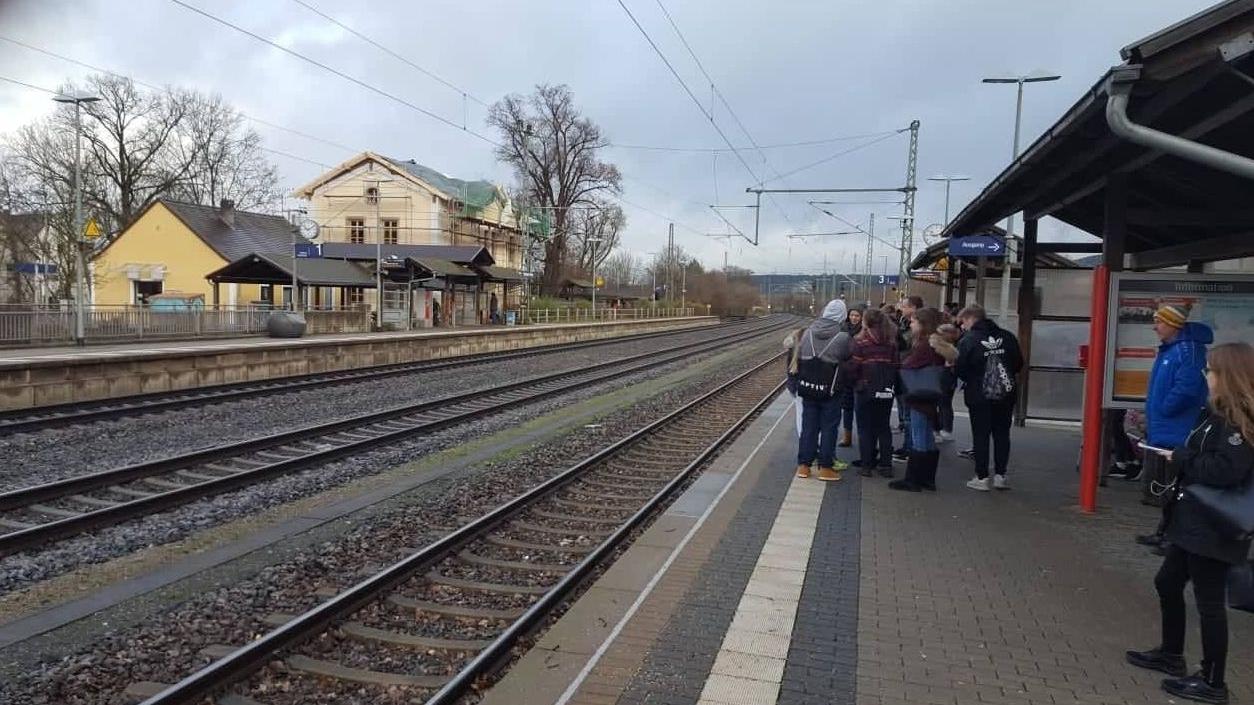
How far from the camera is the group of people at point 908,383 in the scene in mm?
7828

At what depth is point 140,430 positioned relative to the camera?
473 inches

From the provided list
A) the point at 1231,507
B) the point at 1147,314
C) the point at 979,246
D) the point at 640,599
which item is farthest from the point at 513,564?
the point at 979,246

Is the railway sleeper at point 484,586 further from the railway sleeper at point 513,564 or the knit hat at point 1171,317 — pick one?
the knit hat at point 1171,317

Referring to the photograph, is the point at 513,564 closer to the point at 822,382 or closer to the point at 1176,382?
the point at 822,382

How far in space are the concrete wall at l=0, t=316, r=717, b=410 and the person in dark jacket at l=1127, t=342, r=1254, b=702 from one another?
1495 cm

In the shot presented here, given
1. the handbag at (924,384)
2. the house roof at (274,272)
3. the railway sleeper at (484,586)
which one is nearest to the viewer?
the railway sleeper at (484,586)

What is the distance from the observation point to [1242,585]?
3.81m

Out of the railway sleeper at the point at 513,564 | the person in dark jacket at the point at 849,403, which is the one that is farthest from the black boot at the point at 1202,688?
the person in dark jacket at the point at 849,403

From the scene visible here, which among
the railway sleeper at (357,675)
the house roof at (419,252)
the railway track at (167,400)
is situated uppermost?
the house roof at (419,252)

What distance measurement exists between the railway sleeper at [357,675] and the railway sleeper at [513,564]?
1.81m

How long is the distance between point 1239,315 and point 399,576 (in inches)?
258

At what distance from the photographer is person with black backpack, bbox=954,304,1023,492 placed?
25.5 feet

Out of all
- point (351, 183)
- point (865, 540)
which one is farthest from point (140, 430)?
point (351, 183)

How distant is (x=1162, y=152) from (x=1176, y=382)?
1336 mm
